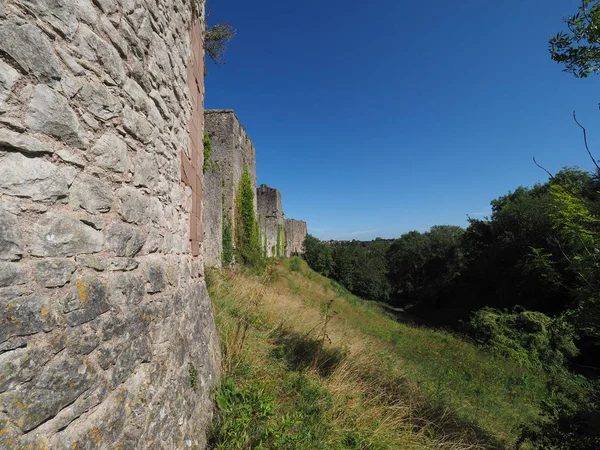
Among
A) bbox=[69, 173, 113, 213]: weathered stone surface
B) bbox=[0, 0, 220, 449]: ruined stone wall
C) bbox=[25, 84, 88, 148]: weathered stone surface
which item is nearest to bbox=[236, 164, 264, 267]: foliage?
bbox=[0, 0, 220, 449]: ruined stone wall

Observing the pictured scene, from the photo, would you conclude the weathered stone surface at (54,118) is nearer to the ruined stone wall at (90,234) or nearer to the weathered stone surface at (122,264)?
the ruined stone wall at (90,234)

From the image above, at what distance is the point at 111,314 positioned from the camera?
1.51 m

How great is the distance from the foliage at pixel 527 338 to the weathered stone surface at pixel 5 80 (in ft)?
41.7

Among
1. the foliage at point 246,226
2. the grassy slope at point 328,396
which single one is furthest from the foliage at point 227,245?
the grassy slope at point 328,396

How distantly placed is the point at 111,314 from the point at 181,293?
103 cm

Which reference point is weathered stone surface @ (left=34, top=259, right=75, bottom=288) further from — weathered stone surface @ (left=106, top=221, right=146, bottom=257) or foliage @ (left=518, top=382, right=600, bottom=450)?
foliage @ (left=518, top=382, right=600, bottom=450)

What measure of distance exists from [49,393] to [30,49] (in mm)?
1307

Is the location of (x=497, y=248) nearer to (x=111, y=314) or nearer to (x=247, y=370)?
(x=247, y=370)

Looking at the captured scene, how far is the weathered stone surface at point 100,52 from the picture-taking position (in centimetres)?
137

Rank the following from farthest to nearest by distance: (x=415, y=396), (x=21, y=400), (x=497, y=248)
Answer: (x=497, y=248) < (x=415, y=396) < (x=21, y=400)

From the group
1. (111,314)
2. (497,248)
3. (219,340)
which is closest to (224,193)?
(219,340)

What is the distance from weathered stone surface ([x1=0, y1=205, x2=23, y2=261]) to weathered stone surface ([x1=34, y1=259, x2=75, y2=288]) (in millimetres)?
98

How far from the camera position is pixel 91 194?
4.68 ft

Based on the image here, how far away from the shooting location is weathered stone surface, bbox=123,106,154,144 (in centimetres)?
172
